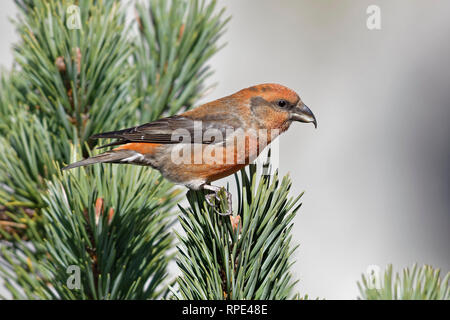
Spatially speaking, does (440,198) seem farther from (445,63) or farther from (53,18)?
(53,18)

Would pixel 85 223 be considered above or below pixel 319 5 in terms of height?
below

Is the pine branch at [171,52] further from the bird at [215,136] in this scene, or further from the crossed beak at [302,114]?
the crossed beak at [302,114]

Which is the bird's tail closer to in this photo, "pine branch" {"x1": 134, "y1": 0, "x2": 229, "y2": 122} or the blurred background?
"pine branch" {"x1": 134, "y1": 0, "x2": 229, "y2": 122}

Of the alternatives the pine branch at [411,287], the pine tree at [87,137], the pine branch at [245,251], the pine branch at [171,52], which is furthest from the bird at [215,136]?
the pine branch at [411,287]

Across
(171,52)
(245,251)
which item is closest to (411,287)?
(245,251)

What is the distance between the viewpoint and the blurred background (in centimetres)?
424

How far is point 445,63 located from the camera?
4297 millimetres

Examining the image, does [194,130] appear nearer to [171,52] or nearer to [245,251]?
[171,52]

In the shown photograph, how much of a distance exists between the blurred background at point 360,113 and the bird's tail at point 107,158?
6.17 ft

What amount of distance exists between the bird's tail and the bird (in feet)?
0.04

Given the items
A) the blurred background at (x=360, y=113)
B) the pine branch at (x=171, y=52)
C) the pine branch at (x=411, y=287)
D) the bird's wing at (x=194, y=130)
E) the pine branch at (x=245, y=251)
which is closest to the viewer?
the pine branch at (x=411, y=287)

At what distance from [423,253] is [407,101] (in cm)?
117

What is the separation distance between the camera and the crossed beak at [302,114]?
2879mm

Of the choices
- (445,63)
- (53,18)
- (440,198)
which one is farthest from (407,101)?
(53,18)
